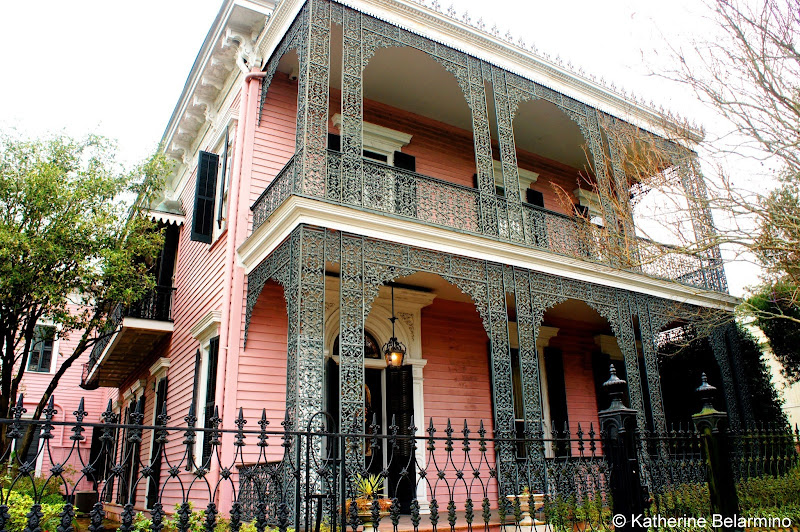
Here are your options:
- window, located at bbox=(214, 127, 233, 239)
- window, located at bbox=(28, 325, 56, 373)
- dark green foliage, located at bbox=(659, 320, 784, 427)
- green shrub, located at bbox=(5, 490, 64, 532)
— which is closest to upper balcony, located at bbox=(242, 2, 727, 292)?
window, located at bbox=(214, 127, 233, 239)

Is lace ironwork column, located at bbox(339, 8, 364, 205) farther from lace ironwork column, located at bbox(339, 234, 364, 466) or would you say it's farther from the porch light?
the porch light

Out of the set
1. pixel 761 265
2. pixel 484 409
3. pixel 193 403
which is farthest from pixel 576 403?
pixel 193 403

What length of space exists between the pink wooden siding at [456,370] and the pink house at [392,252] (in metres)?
0.04

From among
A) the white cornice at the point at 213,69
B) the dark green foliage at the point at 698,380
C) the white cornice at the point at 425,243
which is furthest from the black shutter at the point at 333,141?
the dark green foliage at the point at 698,380

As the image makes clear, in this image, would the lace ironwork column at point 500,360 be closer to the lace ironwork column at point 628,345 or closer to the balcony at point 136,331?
the lace ironwork column at point 628,345

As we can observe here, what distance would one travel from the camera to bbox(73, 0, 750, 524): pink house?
26.5 feet

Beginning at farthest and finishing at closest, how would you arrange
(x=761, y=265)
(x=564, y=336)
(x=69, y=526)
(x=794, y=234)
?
(x=564, y=336), (x=761, y=265), (x=794, y=234), (x=69, y=526)

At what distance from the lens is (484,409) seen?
11469mm

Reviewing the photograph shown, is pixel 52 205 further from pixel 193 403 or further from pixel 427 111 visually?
pixel 427 111

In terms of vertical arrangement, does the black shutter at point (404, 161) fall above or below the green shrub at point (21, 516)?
above

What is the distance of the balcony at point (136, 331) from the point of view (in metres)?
12.6

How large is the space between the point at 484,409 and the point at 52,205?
8.80 m

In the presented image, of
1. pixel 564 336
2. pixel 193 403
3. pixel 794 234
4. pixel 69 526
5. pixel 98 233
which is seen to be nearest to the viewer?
pixel 69 526

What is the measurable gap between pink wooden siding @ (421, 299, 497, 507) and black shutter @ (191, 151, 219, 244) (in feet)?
14.3
